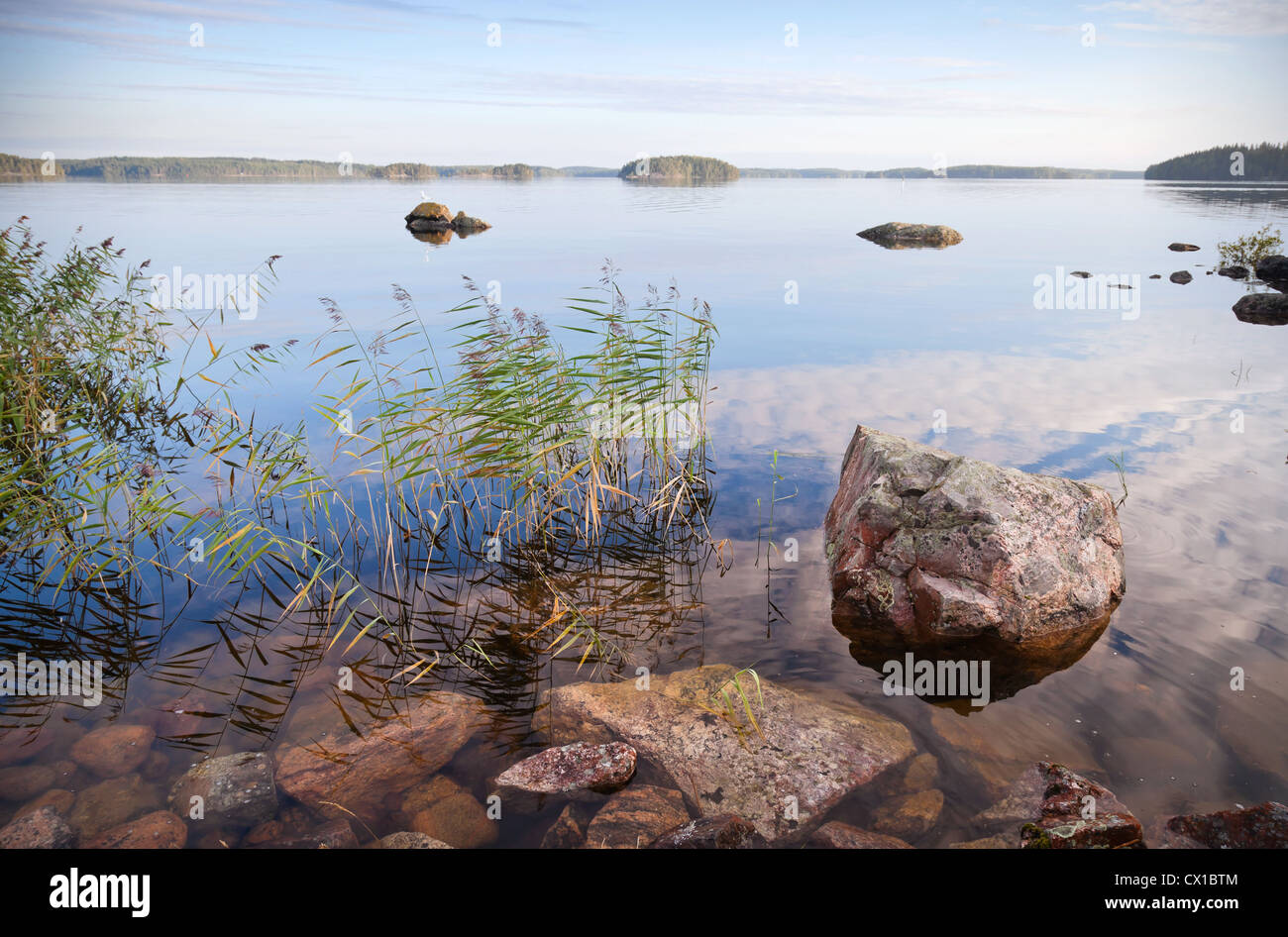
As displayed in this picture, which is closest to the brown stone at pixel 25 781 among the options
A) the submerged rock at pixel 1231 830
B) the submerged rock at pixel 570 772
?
the submerged rock at pixel 570 772

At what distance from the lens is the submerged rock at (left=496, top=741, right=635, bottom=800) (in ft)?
17.1

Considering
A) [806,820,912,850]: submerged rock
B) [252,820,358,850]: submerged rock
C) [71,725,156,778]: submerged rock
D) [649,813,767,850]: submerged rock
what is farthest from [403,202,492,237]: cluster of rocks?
[806,820,912,850]: submerged rock

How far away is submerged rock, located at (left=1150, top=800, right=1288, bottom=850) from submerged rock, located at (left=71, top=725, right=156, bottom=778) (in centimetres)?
756

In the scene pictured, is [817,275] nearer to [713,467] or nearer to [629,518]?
[713,467]

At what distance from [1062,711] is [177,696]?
7.88 m

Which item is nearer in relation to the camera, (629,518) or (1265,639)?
(1265,639)

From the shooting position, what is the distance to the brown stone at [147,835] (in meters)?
4.87

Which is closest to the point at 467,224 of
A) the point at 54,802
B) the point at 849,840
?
the point at 54,802

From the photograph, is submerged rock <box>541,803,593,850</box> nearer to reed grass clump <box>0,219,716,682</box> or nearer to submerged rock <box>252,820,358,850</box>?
submerged rock <box>252,820,358,850</box>

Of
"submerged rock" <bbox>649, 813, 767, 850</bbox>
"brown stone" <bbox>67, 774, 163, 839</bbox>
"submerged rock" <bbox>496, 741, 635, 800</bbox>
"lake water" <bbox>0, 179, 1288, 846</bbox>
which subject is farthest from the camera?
"lake water" <bbox>0, 179, 1288, 846</bbox>
